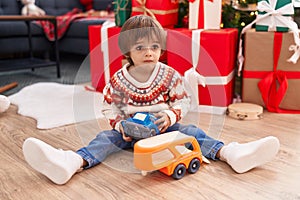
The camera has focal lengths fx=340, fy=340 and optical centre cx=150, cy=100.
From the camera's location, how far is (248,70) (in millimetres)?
1336

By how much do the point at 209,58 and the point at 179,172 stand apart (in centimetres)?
66

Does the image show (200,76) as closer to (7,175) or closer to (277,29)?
(277,29)

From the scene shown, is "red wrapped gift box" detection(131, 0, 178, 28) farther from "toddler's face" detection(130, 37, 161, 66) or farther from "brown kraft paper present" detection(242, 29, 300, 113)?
"toddler's face" detection(130, 37, 161, 66)

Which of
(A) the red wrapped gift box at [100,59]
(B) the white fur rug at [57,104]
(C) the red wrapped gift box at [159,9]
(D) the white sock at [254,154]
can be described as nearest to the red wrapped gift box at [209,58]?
(C) the red wrapped gift box at [159,9]

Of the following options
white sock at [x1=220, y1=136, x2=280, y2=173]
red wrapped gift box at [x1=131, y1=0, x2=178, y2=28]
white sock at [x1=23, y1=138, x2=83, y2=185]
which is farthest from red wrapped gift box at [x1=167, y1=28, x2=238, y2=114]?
white sock at [x1=23, y1=138, x2=83, y2=185]

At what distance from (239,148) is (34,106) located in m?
0.93

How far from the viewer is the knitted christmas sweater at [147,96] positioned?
84 cm

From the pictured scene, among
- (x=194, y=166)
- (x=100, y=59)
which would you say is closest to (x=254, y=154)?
(x=194, y=166)

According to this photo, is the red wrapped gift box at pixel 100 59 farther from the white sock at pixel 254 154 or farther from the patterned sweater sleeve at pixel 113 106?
the white sock at pixel 254 154

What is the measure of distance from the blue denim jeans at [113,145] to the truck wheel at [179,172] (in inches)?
4.7

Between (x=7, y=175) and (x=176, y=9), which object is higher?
(x=176, y=9)

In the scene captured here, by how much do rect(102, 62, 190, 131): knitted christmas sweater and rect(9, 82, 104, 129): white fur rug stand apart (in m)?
0.34

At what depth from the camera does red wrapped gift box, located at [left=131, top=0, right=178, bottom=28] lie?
4.50 feet

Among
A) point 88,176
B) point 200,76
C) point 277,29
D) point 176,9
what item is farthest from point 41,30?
point 88,176
